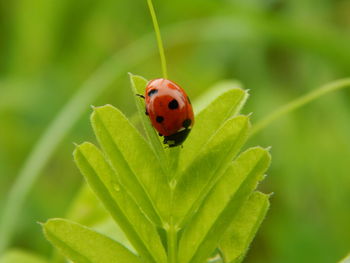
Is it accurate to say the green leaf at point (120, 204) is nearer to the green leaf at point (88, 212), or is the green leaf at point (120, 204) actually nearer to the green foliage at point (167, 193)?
the green foliage at point (167, 193)

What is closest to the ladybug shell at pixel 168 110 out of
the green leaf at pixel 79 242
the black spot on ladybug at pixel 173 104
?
the black spot on ladybug at pixel 173 104

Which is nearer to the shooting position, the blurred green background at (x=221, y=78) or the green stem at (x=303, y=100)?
the green stem at (x=303, y=100)

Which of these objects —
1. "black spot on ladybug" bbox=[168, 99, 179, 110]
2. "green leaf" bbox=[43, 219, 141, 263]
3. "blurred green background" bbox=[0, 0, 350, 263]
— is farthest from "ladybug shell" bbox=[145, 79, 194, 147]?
"blurred green background" bbox=[0, 0, 350, 263]

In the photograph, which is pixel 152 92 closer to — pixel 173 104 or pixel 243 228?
pixel 173 104

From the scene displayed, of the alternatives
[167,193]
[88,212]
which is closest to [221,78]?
[88,212]

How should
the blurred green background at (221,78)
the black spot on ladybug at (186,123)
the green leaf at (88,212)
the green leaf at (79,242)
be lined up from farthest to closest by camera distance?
the blurred green background at (221,78) < the green leaf at (88,212) < the black spot on ladybug at (186,123) < the green leaf at (79,242)

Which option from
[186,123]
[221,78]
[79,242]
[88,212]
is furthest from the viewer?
[221,78]

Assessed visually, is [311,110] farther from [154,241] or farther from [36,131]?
[154,241]

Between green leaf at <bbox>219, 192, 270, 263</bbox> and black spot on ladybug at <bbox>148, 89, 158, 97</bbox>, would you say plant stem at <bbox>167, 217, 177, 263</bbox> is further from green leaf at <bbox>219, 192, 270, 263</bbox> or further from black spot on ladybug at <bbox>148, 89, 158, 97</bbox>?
black spot on ladybug at <bbox>148, 89, 158, 97</bbox>
